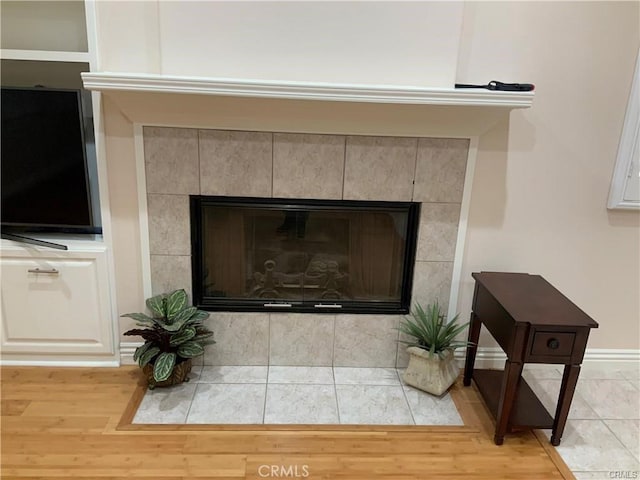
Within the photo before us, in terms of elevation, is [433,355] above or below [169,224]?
below

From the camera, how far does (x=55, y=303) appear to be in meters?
2.38

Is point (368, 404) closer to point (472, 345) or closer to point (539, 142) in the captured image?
point (472, 345)

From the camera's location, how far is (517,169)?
2355 millimetres

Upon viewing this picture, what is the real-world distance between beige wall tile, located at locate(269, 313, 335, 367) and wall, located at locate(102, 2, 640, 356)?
73 centimetres

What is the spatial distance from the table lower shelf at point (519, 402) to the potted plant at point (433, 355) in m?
0.15

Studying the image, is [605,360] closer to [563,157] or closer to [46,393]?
[563,157]

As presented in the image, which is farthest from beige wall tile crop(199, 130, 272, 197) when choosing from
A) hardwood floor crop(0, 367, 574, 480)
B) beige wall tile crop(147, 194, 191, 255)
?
hardwood floor crop(0, 367, 574, 480)

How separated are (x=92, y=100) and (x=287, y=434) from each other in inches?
69.1

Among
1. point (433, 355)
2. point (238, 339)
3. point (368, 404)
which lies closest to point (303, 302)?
point (238, 339)

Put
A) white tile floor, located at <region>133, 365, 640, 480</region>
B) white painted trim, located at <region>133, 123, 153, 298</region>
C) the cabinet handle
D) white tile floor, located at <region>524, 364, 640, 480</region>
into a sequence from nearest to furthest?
1. white tile floor, located at <region>524, 364, 640, 480</region>
2. white tile floor, located at <region>133, 365, 640, 480</region>
3. white painted trim, located at <region>133, 123, 153, 298</region>
4. the cabinet handle

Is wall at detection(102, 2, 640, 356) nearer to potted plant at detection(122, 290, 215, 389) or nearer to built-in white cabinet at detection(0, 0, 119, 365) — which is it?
built-in white cabinet at detection(0, 0, 119, 365)

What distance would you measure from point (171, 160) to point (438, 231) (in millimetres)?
1380

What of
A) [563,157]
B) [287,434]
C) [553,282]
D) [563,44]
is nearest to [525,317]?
[553,282]

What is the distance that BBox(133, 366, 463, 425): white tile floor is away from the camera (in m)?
2.16
